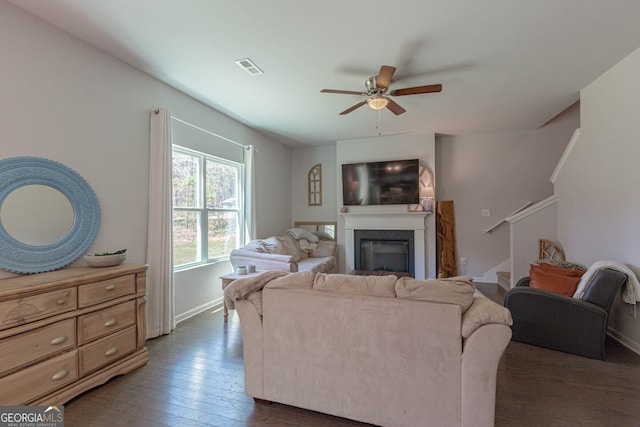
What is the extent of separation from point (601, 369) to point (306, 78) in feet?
12.4

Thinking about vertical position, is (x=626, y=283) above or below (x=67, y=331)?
above

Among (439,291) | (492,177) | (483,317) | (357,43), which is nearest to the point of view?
(483,317)

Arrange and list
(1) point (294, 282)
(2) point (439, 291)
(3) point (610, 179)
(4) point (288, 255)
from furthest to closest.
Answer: (4) point (288, 255) < (3) point (610, 179) < (1) point (294, 282) < (2) point (439, 291)

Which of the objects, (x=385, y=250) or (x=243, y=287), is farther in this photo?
(x=385, y=250)

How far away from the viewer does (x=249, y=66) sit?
2707 mm

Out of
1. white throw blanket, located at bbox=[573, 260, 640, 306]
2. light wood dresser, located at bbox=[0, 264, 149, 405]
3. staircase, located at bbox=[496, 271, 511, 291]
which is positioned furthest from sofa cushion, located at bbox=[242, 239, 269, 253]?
staircase, located at bbox=[496, 271, 511, 291]

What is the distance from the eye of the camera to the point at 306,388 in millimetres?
1664

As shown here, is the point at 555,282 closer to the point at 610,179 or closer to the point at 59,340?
the point at 610,179

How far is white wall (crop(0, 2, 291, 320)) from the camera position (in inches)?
76.7

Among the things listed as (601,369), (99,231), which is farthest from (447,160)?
(99,231)

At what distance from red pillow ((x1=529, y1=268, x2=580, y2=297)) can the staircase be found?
1305 mm

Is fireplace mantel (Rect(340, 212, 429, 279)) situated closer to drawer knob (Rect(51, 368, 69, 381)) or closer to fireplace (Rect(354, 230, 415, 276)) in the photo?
fireplace (Rect(354, 230, 415, 276))

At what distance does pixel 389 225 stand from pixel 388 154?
1.38 metres

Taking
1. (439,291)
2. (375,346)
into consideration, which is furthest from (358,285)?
(439,291)
